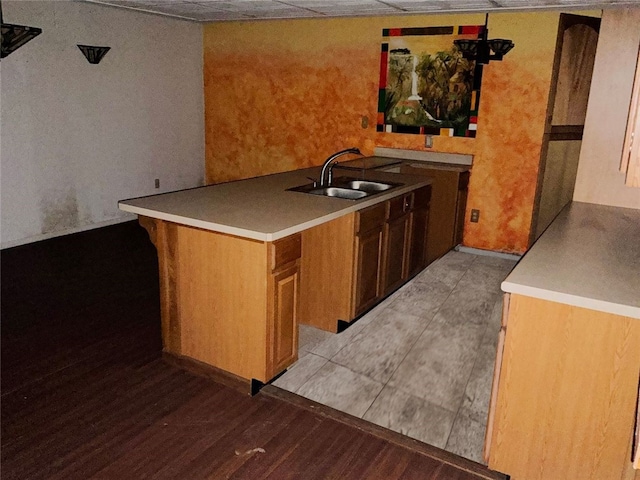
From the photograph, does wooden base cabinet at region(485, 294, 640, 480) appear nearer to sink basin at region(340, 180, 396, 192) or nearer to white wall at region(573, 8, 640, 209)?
white wall at region(573, 8, 640, 209)

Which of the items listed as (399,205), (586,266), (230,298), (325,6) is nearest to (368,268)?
(399,205)

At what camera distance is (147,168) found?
5.96 m

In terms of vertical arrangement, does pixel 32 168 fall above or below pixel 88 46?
below

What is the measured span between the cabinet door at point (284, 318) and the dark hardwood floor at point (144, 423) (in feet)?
0.58

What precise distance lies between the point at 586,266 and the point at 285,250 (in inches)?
51.1

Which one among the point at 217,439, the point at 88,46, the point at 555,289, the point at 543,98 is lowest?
the point at 217,439

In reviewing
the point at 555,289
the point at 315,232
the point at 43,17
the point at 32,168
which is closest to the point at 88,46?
the point at 43,17

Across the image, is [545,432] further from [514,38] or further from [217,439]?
[514,38]

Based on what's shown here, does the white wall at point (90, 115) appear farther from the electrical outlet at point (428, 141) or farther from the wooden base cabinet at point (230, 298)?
the electrical outlet at point (428, 141)

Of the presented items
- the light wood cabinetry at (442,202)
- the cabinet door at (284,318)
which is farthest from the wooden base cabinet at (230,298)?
the light wood cabinetry at (442,202)

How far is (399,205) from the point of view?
370 cm

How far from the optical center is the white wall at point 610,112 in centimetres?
298

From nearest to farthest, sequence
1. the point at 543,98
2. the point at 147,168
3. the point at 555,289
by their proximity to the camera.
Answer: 1. the point at 555,289
2. the point at 543,98
3. the point at 147,168

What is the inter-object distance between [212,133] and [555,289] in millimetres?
A: 5478
